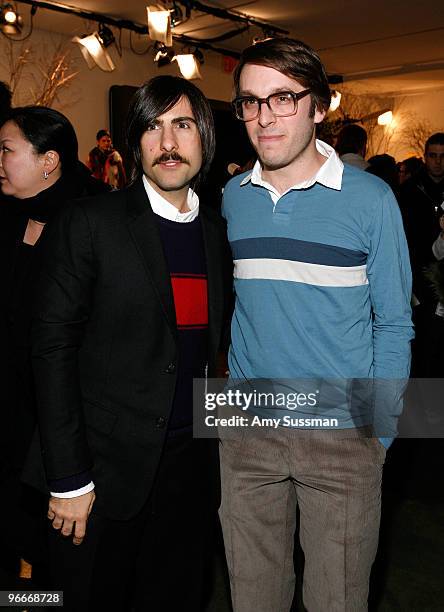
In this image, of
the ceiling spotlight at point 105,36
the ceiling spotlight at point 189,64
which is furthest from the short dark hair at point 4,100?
the ceiling spotlight at point 189,64

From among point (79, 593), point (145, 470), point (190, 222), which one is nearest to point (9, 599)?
point (79, 593)

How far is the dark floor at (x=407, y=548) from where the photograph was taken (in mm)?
2350

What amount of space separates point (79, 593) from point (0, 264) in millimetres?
1001

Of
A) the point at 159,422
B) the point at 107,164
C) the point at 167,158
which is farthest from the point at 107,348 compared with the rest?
the point at 107,164

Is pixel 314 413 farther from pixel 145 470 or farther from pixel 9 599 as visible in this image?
pixel 9 599

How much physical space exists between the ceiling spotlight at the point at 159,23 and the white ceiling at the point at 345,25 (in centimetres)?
93

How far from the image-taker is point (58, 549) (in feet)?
5.22

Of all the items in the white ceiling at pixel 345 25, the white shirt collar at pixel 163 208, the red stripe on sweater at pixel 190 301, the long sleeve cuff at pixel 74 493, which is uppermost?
the white ceiling at pixel 345 25

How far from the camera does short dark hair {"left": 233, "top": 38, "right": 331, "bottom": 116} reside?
1628mm

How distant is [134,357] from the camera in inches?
61.2

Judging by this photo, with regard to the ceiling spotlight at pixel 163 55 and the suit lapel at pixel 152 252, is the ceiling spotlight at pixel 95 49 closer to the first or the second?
the ceiling spotlight at pixel 163 55

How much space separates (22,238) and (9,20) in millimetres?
5521

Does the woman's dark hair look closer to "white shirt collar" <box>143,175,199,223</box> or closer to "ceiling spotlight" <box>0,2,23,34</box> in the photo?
"white shirt collar" <box>143,175,199,223</box>

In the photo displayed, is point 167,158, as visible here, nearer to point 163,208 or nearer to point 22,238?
point 163,208
